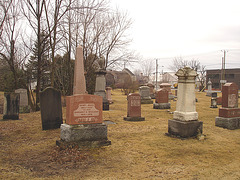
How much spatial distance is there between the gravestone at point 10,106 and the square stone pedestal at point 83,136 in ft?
18.9

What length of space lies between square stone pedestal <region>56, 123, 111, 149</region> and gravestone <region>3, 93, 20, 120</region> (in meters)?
5.75

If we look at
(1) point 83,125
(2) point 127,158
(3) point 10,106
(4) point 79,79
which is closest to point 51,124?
(4) point 79,79

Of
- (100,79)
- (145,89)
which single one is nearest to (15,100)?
(100,79)

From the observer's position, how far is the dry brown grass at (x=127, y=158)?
394 centimetres

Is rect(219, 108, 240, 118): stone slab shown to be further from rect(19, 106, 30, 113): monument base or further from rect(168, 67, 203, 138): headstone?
rect(19, 106, 30, 113): monument base

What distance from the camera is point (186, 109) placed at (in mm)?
6633

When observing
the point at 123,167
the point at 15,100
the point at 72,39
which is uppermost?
the point at 72,39

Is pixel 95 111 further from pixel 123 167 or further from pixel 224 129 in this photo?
pixel 224 129

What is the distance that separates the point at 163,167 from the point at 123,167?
0.84 meters

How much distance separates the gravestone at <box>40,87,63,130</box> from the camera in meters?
7.67

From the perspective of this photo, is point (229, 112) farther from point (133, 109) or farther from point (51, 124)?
point (51, 124)

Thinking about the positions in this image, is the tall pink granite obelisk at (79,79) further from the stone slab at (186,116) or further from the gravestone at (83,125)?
the stone slab at (186,116)

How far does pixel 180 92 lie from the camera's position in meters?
6.82

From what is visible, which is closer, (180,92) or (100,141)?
(100,141)
